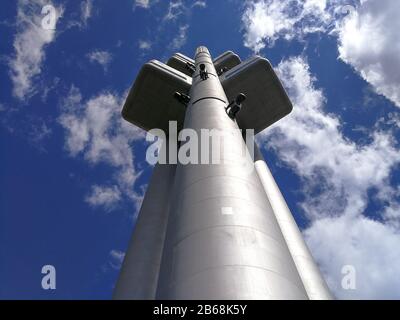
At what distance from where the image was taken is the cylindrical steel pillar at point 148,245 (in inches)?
689

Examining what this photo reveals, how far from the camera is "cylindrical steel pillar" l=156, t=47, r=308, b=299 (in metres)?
7.36

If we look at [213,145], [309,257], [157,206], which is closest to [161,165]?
[157,206]

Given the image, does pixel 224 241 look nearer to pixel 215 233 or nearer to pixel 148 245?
pixel 215 233

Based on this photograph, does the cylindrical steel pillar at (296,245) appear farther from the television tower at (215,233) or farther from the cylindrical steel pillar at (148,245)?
the cylindrical steel pillar at (148,245)

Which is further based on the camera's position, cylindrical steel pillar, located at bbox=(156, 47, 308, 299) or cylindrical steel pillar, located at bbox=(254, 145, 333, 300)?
cylindrical steel pillar, located at bbox=(254, 145, 333, 300)

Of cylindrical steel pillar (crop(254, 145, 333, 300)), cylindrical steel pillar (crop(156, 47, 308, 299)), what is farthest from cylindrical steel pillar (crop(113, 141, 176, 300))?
cylindrical steel pillar (crop(254, 145, 333, 300))

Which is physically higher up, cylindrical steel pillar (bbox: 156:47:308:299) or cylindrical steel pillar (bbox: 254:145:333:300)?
cylindrical steel pillar (bbox: 254:145:333:300)

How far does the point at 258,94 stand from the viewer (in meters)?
31.5

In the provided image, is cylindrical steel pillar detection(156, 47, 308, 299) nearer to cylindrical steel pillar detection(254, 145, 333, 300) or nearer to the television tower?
the television tower

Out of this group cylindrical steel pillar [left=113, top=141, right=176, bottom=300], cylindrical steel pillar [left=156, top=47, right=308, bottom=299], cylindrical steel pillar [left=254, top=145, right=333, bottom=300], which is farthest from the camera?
cylindrical steel pillar [left=113, top=141, right=176, bottom=300]

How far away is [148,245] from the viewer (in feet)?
65.8

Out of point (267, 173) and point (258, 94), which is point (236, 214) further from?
point (258, 94)

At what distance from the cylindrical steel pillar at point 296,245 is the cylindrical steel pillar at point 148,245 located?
6080mm

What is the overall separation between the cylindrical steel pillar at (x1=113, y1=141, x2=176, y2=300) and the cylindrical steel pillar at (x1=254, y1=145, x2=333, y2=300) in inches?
239
